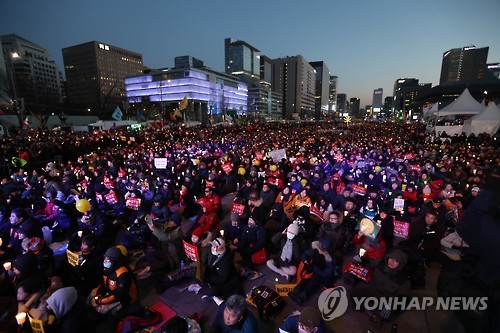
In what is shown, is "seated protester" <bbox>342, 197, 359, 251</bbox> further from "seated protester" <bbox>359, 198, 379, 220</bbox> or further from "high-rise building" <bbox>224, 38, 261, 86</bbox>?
"high-rise building" <bbox>224, 38, 261, 86</bbox>

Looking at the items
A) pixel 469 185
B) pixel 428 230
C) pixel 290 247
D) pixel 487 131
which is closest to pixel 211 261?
pixel 290 247

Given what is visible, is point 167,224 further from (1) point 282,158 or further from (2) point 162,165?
(1) point 282,158

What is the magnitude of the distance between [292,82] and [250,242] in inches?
6765

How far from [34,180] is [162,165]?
4945 millimetres

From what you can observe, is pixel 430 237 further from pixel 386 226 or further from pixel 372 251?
pixel 372 251

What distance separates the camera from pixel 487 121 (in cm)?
2088

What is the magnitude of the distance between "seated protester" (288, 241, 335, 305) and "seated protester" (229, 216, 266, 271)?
1.20 metres

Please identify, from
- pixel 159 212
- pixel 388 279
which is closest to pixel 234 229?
pixel 159 212

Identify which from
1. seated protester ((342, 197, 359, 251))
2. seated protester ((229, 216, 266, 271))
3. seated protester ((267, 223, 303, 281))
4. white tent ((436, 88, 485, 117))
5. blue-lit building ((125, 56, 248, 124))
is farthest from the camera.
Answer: blue-lit building ((125, 56, 248, 124))

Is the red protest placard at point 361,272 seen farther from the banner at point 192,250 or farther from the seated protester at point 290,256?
the banner at point 192,250

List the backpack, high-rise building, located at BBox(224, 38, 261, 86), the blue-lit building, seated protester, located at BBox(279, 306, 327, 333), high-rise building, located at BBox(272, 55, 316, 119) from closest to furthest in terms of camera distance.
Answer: seated protester, located at BBox(279, 306, 327, 333) → the backpack → the blue-lit building → high-rise building, located at BBox(224, 38, 261, 86) → high-rise building, located at BBox(272, 55, 316, 119)

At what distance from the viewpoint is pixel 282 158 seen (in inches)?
518

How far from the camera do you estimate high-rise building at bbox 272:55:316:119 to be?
163 m

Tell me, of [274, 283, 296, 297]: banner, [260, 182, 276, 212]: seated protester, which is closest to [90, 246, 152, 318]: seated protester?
[274, 283, 296, 297]: banner
